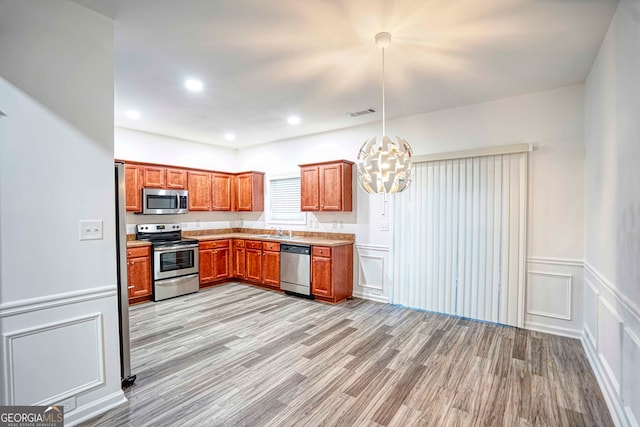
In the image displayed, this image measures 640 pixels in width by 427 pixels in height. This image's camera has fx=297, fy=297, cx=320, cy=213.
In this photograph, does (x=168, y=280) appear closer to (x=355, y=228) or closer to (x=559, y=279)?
(x=355, y=228)

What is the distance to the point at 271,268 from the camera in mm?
5469

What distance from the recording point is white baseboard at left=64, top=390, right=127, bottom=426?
203cm

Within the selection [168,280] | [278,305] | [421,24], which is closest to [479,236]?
[421,24]

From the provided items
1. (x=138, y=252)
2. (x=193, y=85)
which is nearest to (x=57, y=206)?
(x=193, y=85)

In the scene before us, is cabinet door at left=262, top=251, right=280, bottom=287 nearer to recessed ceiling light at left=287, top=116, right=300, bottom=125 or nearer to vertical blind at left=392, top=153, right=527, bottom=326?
vertical blind at left=392, top=153, right=527, bottom=326

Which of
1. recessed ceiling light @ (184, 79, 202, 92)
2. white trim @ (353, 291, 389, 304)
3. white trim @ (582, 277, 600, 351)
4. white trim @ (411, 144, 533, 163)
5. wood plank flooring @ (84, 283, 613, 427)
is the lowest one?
wood plank flooring @ (84, 283, 613, 427)

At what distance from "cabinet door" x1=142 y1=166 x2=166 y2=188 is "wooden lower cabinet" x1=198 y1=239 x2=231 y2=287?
51.2 inches

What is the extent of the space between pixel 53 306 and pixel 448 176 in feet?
14.4

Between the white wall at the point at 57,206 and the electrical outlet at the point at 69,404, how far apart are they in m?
0.02

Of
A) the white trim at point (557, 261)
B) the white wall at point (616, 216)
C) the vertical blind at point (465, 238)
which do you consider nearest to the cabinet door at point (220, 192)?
the vertical blind at point (465, 238)

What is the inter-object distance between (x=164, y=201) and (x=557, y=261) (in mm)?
5961

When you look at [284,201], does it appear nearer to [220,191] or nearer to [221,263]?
[220,191]

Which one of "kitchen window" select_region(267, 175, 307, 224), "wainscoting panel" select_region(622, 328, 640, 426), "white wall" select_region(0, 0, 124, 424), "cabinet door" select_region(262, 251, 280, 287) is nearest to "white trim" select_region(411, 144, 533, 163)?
"wainscoting panel" select_region(622, 328, 640, 426)

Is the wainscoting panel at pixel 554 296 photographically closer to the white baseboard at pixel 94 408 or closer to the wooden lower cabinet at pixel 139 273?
the white baseboard at pixel 94 408
